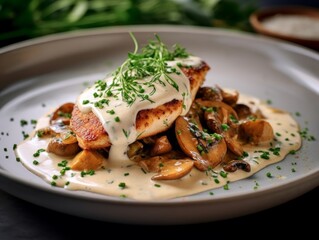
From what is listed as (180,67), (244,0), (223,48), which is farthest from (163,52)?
(244,0)

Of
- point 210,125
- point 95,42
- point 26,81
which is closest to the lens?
point 210,125

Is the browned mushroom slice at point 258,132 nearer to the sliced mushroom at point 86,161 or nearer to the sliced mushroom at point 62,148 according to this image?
the sliced mushroom at point 86,161

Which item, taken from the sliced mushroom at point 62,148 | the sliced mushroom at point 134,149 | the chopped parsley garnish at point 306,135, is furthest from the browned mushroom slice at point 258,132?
the sliced mushroom at point 62,148

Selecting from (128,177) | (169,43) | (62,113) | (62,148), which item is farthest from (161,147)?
(169,43)

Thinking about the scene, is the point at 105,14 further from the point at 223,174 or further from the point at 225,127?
Answer: the point at 223,174

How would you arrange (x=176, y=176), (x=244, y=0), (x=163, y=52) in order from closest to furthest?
(x=176, y=176), (x=163, y=52), (x=244, y=0)

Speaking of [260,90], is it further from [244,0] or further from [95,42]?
[244,0]
